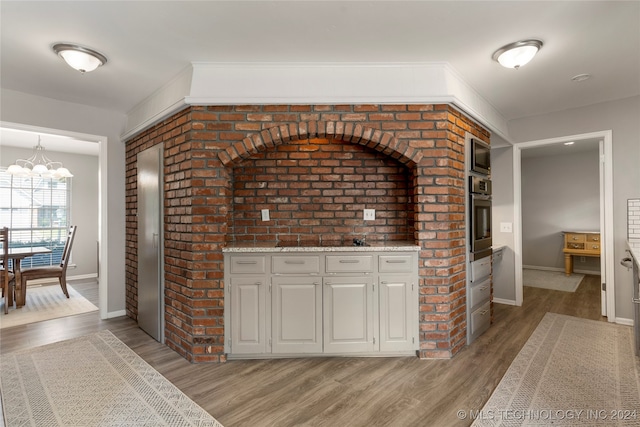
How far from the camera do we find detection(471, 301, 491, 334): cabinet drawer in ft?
9.88

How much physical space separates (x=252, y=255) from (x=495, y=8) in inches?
94.9

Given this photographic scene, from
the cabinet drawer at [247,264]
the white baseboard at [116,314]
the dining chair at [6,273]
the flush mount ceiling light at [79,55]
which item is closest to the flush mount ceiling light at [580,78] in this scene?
the cabinet drawer at [247,264]

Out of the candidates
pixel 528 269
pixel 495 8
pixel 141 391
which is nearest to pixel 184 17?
pixel 495 8

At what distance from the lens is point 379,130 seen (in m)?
2.66

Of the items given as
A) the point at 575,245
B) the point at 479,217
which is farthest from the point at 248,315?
the point at 575,245

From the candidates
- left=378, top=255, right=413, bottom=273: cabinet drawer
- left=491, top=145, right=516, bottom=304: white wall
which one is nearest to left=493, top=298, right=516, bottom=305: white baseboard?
left=491, top=145, right=516, bottom=304: white wall

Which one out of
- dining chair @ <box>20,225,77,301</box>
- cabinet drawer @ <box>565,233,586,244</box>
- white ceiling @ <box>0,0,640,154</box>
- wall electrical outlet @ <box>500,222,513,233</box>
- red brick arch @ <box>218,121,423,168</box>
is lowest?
dining chair @ <box>20,225,77,301</box>

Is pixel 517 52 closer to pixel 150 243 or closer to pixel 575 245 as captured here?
pixel 150 243

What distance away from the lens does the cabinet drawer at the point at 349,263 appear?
2625mm

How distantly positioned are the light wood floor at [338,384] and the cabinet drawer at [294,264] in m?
0.76

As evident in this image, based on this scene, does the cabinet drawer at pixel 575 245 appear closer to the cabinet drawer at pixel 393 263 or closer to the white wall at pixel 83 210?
the cabinet drawer at pixel 393 263

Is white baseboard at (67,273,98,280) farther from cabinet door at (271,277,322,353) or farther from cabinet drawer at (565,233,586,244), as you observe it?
cabinet drawer at (565,233,586,244)

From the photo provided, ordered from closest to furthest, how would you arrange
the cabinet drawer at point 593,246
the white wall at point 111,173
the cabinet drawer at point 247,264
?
the cabinet drawer at point 247,264, the white wall at point 111,173, the cabinet drawer at point 593,246

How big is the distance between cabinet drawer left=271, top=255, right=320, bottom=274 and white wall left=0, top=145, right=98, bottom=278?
556cm
